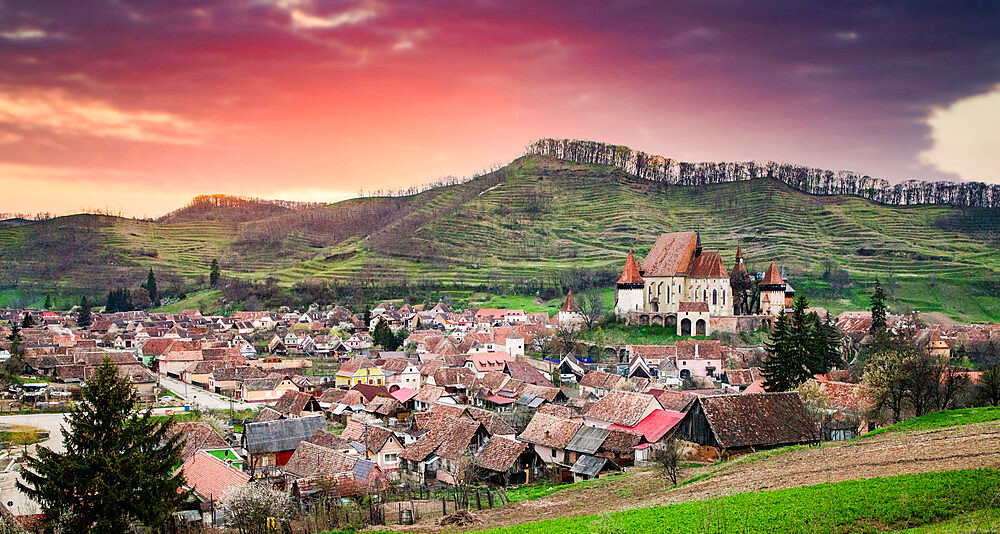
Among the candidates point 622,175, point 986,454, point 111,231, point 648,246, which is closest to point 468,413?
point 986,454

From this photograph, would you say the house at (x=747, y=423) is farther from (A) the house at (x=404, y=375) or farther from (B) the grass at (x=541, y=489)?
(A) the house at (x=404, y=375)

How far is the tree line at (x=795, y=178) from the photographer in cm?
15088

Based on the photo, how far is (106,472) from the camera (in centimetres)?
1786

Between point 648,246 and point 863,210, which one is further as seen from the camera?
point 863,210

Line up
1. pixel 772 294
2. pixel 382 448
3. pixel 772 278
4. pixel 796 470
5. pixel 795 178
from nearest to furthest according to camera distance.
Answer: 1. pixel 796 470
2. pixel 382 448
3. pixel 772 294
4. pixel 772 278
5. pixel 795 178

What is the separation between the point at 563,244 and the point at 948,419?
119 metres

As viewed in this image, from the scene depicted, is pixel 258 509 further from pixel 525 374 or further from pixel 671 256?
pixel 671 256

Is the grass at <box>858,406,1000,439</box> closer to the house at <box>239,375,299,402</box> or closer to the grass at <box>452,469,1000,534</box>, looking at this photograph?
the grass at <box>452,469,1000,534</box>

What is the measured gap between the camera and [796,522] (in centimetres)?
1517

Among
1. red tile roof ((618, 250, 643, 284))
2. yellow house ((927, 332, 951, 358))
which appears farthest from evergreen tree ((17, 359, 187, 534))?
red tile roof ((618, 250, 643, 284))

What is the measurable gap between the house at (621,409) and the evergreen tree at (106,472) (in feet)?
68.1

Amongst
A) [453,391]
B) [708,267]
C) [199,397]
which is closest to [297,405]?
[453,391]

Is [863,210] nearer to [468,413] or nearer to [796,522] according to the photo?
[468,413]

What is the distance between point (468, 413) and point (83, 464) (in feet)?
74.4
